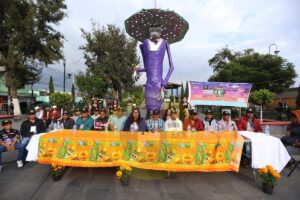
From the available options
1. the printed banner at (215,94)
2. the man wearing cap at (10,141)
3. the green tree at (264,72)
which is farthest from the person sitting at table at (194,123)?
the green tree at (264,72)

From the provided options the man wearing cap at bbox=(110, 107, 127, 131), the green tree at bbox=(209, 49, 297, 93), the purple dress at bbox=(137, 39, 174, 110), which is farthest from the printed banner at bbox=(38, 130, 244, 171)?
the green tree at bbox=(209, 49, 297, 93)

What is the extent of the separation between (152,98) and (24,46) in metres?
17.6

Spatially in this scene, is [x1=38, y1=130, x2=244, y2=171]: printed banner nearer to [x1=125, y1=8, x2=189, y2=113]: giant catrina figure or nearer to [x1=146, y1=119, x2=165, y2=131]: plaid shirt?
[x1=146, y1=119, x2=165, y2=131]: plaid shirt

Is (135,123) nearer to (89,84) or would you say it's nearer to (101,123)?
(101,123)

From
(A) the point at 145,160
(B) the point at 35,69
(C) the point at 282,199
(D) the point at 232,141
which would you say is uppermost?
(B) the point at 35,69

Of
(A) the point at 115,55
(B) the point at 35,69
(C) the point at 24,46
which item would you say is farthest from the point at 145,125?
(B) the point at 35,69

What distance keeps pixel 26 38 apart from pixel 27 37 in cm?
20

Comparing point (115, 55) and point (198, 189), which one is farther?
point (115, 55)

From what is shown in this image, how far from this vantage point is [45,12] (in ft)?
67.7

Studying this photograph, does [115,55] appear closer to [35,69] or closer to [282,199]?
[35,69]

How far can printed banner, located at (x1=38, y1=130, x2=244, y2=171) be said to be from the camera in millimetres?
4023

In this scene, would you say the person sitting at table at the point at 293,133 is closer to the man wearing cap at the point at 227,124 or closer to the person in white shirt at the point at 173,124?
the man wearing cap at the point at 227,124

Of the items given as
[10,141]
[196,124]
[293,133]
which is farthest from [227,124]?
[10,141]

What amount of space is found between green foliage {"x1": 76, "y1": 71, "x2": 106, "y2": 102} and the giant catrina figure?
44.5 ft
